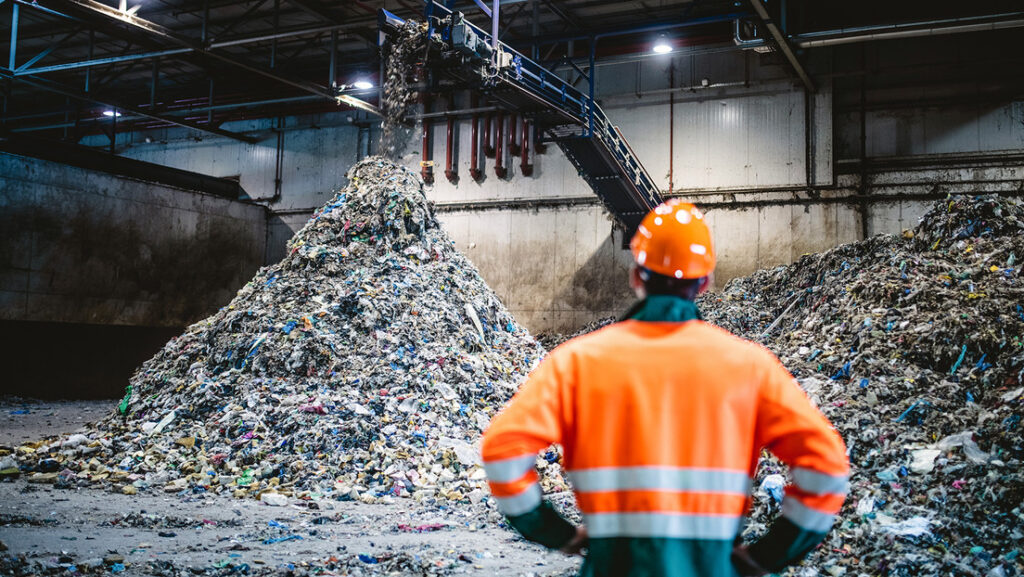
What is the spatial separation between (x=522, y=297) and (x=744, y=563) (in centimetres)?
1477

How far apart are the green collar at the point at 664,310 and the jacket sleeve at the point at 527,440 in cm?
20

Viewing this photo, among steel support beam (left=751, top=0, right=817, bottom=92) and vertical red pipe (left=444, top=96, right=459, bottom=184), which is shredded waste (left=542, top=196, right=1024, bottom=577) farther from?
vertical red pipe (left=444, top=96, right=459, bottom=184)

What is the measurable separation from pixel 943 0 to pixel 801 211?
417cm

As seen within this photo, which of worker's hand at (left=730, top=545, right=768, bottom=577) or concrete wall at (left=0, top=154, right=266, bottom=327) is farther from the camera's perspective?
concrete wall at (left=0, top=154, right=266, bottom=327)

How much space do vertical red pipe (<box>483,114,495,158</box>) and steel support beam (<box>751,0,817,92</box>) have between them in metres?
6.29

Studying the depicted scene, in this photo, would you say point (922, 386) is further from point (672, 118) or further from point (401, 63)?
point (672, 118)

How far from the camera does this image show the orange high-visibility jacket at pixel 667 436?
1.44 m

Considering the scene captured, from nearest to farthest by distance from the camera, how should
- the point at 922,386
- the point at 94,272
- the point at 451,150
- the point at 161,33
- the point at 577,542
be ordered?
the point at 577,542 → the point at 922,386 → the point at 161,33 → the point at 94,272 → the point at 451,150

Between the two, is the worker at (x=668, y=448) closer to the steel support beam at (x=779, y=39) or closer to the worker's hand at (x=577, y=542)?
the worker's hand at (x=577, y=542)

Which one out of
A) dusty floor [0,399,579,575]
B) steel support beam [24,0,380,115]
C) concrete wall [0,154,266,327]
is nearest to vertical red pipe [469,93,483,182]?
steel support beam [24,0,380,115]

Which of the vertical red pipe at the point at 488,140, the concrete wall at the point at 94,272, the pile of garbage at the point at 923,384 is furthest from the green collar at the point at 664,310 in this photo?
the vertical red pipe at the point at 488,140

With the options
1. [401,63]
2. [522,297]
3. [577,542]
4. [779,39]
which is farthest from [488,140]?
[577,542]

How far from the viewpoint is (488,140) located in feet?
54.0

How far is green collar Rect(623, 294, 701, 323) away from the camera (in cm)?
155
